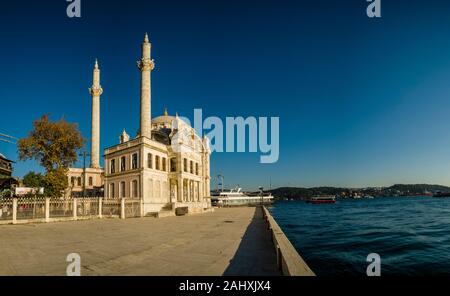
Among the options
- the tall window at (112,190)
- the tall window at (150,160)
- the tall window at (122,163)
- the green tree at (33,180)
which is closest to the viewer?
the tall window at (150,160)

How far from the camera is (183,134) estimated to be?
42.1 m

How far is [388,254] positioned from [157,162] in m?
26.1

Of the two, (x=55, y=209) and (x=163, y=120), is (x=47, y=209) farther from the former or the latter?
(x=163, y=120)

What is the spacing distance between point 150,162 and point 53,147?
12952 mm

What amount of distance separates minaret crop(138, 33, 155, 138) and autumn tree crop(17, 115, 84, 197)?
8803mm

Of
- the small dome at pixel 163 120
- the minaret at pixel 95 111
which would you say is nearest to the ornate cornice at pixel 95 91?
the minaret at pixel 95 111

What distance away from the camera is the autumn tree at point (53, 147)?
35.2 m

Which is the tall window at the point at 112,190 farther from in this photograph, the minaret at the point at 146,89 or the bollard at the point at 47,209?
the bollard at the point at 47,209

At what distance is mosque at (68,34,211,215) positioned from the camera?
3259 centimetres

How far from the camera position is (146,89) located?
37812mm
